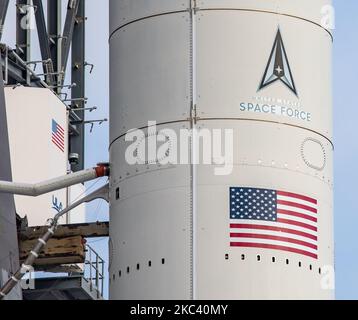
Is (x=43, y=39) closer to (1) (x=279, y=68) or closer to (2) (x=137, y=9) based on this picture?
(2) (x=137, y=9)

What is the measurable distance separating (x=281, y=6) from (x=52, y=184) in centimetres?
630

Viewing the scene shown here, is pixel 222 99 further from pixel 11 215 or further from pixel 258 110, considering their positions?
pixel 11 215

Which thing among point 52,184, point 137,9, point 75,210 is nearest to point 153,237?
point 52,184

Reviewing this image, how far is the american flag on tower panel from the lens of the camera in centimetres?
3356

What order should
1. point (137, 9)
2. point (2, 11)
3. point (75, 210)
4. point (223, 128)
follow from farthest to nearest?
point (75, 210)
point (2, 11)
point (137, 9)
point (223, 128)

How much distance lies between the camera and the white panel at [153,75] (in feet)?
114

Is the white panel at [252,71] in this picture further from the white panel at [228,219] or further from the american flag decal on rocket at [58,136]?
the american flag decal on rocket at [58,136]

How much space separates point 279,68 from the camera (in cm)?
3500

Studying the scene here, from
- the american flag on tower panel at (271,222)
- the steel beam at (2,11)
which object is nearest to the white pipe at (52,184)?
the american flag on tower panel at (271,222)

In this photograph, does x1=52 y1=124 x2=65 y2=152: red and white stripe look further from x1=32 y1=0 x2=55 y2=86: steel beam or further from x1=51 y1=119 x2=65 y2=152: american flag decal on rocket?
x1=32 y1=0 x2=55 y2=86: steel beam

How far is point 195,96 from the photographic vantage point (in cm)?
3459

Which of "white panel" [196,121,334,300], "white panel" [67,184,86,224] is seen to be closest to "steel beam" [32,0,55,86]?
"white panel" [67,184,86,224]

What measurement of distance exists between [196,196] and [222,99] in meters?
2.12
